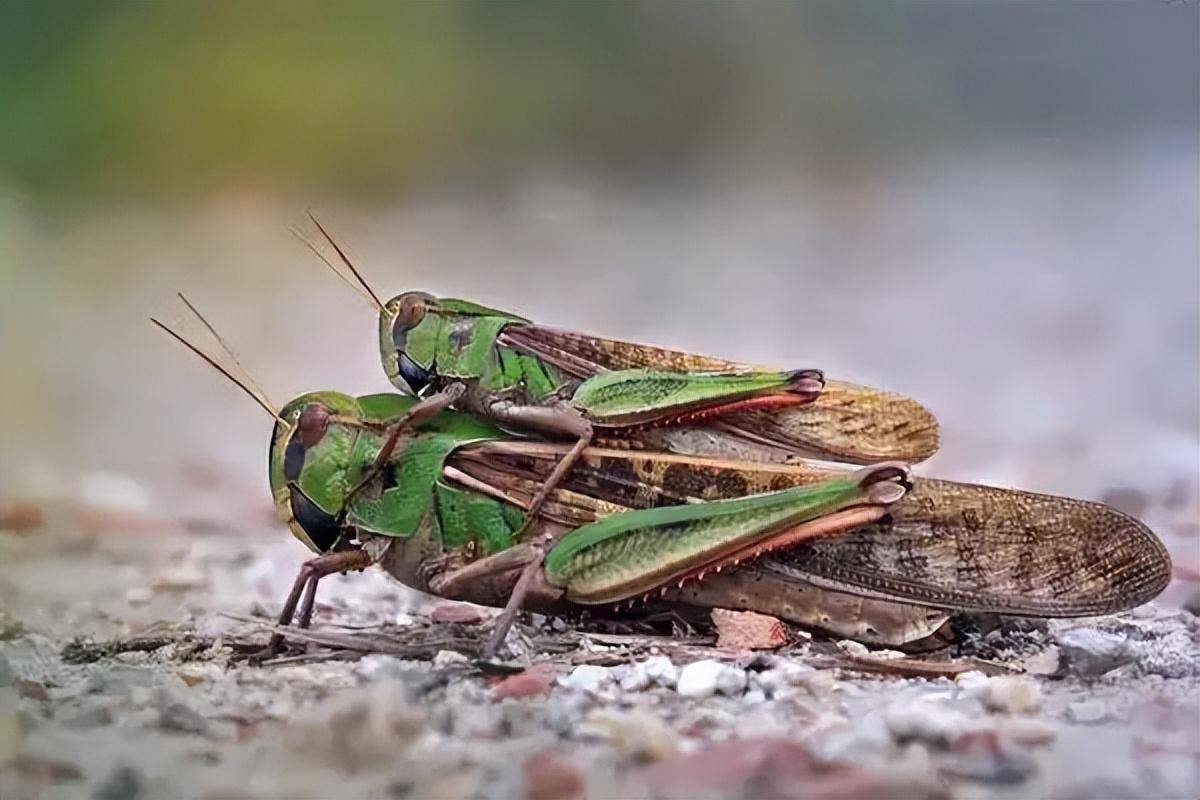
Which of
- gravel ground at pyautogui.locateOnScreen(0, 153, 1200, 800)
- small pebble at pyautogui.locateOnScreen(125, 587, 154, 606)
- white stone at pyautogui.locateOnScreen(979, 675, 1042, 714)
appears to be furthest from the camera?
small pebble at pyautogui.locateOnScreen(125, 587, 154, 606)

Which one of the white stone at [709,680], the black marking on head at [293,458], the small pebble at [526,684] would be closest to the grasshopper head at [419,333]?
the black marking on head at [293,458]

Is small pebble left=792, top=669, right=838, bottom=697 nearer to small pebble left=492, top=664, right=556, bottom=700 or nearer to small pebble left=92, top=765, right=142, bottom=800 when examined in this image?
small pebble left=492, top=664, right=556, bottom=700

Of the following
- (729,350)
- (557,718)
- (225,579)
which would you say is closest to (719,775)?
(557,718)

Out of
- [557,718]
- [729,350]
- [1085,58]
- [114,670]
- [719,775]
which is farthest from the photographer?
[729,350]

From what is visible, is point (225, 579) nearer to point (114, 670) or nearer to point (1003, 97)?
point (114, 670)

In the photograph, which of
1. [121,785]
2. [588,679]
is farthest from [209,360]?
[588,679]

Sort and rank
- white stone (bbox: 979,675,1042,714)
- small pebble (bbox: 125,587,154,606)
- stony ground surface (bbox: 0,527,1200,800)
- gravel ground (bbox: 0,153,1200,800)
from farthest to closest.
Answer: small pebble (bbox: 125,587,154,606)
gravel ground (bbox: 0,153,1200,800)
white stone (bbox: 979,675,1042,714)
stony ground surface (bbox: 0,527,1200,800)

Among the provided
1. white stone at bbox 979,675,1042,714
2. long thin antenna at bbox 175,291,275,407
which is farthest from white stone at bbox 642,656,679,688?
long thin antenna at bbox 175,291,275,407
